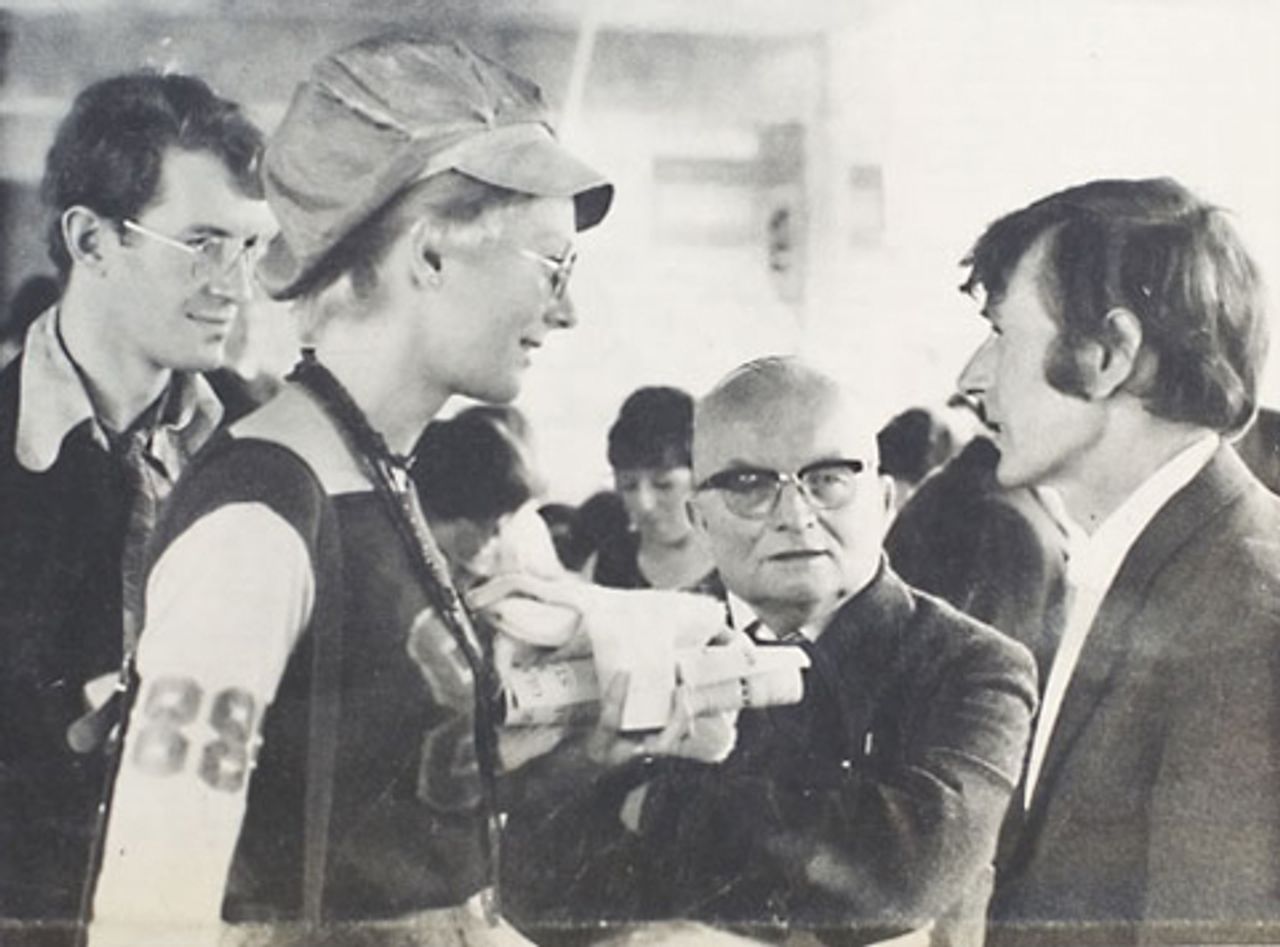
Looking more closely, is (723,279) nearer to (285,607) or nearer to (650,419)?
(650,419)

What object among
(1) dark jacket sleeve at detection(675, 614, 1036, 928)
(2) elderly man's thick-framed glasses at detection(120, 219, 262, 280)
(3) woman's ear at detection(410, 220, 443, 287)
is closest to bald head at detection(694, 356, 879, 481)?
(1) dark jacket sleeve at detection(675, 614, 1036, 928)

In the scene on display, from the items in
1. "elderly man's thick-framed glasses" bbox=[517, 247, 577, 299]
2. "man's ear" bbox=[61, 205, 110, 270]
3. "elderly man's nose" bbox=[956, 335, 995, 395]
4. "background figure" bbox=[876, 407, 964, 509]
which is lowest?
"background figure" bbox=[876, 407, 964, 509]

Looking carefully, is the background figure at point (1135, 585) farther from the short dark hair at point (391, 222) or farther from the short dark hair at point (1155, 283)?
the short dark hair at point (391, 222)

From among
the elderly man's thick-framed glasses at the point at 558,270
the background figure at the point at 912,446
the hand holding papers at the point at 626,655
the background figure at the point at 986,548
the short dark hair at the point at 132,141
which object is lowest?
the hand holding papers at the point at 626,655

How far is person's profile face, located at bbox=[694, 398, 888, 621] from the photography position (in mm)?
3229

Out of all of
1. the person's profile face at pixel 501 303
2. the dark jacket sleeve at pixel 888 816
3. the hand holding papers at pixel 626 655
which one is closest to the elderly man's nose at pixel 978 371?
the dark jacket sleeve at pixel 888 816

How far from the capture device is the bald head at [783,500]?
3.23 metres

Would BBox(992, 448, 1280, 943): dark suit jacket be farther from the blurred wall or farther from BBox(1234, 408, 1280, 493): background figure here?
the blurred wall

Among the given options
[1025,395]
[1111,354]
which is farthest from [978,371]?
[1111,354]

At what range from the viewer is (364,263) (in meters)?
3.16

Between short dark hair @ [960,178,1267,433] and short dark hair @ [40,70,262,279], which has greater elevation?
short dark hair @ [40,70,262,279]

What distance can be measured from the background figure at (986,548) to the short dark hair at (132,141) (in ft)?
3.95

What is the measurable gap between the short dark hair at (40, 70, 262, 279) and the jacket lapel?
1556mm

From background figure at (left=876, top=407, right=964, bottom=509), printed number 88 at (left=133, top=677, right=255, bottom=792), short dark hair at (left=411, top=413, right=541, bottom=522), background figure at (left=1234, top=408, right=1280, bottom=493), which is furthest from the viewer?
background figure at (left=1234, top=408, right=1280, bottom=493)
